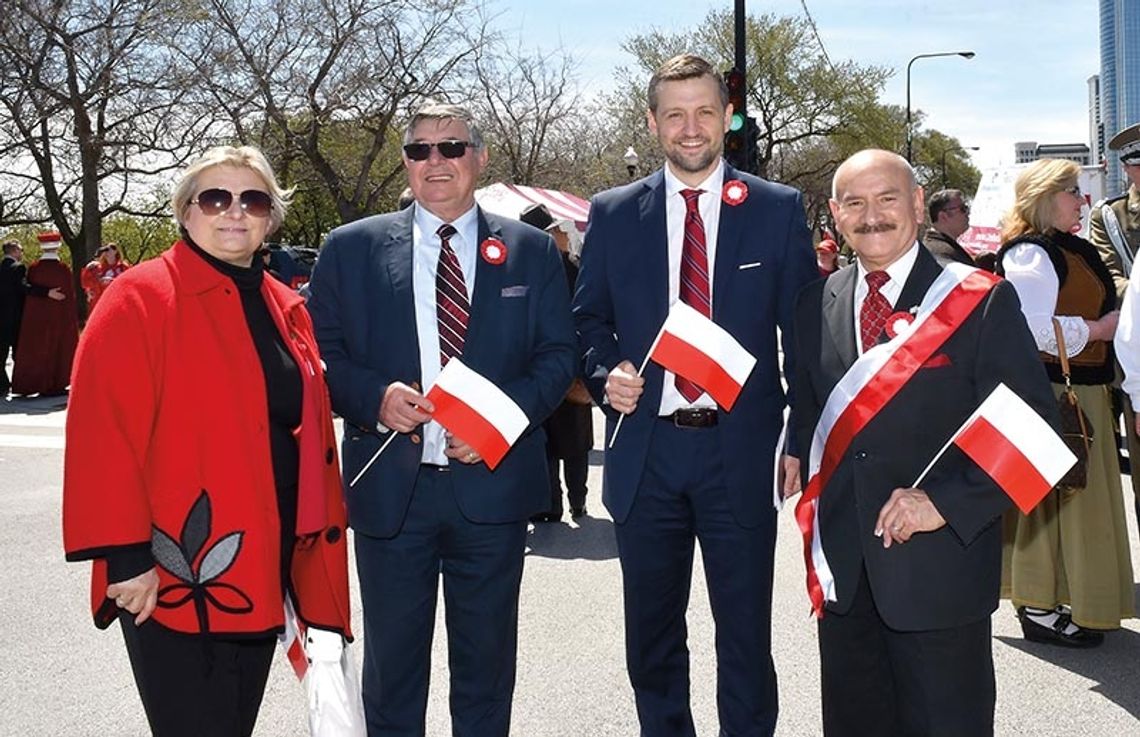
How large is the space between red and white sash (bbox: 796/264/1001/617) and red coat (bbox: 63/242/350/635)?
5.03ft

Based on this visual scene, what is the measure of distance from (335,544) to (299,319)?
0.66 m

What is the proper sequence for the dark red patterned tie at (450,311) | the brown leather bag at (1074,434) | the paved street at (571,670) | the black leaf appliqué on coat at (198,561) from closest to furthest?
the black leaf appliqué on coat at (198,561) → the dark red patterned tie at (450,311) → the paved street at (571,670) → the brown leather bag at (1074,434)

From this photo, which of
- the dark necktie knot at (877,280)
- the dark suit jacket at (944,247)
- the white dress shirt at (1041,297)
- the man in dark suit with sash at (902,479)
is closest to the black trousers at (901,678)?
the man in dark suit with sash at (902,479)

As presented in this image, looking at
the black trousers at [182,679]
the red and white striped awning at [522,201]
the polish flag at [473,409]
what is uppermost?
the red and white striped awning at [522,201]

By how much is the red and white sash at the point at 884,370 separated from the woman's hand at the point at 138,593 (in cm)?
180

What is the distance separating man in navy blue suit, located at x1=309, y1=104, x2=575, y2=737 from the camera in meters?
3.57

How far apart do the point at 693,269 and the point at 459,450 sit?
0.99 m

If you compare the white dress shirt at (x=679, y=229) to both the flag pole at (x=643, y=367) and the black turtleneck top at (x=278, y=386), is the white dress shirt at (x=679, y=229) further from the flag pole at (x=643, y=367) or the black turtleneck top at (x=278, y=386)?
the black turtleneck top at (x=278, y=386)

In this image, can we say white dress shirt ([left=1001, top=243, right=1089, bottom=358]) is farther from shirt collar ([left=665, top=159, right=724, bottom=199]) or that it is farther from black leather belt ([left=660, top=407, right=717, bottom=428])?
black leather belt ([left=660, top=407, right=717, bottom=428])

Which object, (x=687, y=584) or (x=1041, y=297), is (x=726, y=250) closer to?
(x=687, y=584)

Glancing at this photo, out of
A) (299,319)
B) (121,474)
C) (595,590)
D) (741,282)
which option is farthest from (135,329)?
(595,590)

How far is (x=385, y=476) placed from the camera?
3.56 metres

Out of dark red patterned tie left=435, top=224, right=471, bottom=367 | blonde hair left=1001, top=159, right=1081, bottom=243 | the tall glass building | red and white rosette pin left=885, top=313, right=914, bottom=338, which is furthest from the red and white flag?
the tall glass building

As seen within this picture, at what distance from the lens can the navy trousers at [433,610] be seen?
358 cm
